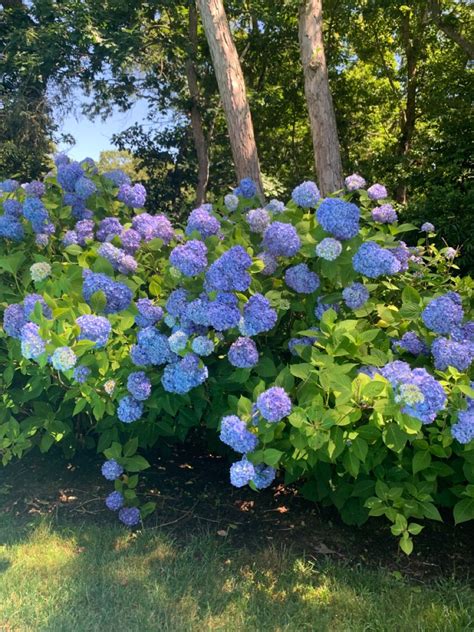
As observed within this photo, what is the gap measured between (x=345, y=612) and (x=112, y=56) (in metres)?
9.85

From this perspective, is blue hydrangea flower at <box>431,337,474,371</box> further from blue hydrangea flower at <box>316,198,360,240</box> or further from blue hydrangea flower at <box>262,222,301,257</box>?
blue hydrangea flower at <box>262,222,301,257</box>

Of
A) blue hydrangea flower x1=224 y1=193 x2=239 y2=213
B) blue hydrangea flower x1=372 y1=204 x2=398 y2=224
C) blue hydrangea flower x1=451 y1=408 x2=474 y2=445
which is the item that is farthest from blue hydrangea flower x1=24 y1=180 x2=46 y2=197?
blue hydrangea flower x1=451 y1=408 x2=474 y2=445

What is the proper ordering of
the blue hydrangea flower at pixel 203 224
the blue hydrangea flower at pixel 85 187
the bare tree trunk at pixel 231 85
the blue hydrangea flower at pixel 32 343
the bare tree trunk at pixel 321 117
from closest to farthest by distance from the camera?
1. the blue hydrangea flower at pixel 32 343
2. the blue hydrangea flower at pixel 203 224
3. the blue hydrangea flower at pixel 85 187
4. the bare tree trunk at pixel 231 85
5. the bare tree trunk at pixel 321 117

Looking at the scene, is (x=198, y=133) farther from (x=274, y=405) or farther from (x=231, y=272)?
(x=274, y=405)

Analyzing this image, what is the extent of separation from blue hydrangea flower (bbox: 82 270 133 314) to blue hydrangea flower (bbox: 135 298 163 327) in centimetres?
9

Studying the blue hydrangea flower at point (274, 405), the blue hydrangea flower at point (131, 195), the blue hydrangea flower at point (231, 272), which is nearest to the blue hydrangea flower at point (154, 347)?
the blue hydrangea flower at point (231, 272)

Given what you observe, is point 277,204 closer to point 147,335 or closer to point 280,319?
point 280,319

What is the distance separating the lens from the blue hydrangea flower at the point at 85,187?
315 cm

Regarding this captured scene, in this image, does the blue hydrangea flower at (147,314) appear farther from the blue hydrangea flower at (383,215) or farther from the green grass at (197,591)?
the blue hydrangea flower at (383,215)

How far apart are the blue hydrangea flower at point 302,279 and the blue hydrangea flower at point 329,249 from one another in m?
0.18

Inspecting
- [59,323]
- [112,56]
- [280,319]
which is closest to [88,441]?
[59,323]

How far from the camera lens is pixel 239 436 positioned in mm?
1977

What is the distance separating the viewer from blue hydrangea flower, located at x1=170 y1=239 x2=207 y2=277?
2195 millimetres

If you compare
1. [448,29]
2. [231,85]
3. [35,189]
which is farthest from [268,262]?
[448,29]
